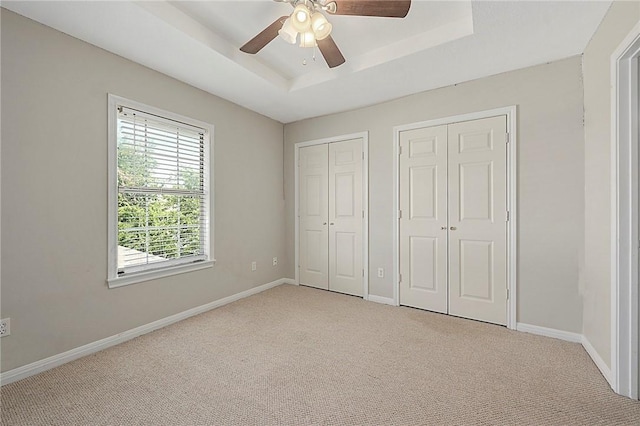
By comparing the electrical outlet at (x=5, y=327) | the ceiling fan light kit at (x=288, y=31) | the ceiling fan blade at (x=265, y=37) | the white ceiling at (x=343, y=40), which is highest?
Result: the white ceiling at (x=343, y=40)

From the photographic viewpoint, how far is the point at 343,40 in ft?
8.42

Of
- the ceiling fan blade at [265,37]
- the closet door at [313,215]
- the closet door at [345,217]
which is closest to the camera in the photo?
the ceiling fan blade at [265,37]

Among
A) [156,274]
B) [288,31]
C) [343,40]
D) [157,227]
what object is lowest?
[156,274]

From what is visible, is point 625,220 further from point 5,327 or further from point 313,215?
point 5,327

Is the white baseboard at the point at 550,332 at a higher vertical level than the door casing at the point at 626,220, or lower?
lower

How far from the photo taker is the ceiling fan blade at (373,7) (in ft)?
5.45

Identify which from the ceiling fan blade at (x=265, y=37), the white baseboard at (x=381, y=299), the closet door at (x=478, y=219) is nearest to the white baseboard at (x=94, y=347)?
the white baseboard at (x=381, y=299)

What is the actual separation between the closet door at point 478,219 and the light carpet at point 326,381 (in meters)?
0.25

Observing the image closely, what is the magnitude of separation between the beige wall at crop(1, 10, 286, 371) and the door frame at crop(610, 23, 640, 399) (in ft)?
11.4

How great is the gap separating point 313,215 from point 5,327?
313 cm

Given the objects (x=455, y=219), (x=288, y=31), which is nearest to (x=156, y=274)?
(x=288, y=31)

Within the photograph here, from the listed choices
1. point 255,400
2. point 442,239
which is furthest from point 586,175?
point 255,400

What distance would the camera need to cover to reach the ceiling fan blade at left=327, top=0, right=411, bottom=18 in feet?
5.45

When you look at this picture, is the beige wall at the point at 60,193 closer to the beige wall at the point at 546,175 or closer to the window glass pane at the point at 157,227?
the window glass pane at the point at 157,227
